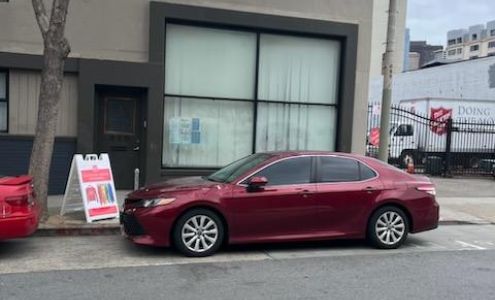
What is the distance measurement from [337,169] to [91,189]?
409 cm

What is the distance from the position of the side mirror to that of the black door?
5.50 meters

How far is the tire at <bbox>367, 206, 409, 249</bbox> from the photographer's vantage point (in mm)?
8430

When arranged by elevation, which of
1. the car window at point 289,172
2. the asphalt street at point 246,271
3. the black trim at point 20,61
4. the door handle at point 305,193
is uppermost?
the black trim at point 20,61

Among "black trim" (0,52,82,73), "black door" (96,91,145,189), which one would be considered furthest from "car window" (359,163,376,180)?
"black trim" (0,52,82,73)

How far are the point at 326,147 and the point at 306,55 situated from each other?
7.54 ft

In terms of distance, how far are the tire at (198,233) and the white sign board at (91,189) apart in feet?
8.10

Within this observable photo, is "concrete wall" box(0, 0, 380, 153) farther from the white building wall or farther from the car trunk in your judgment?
the white building wall

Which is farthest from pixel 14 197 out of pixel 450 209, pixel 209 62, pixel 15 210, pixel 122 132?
pixel 450 209

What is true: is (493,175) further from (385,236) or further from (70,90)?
(70,90)

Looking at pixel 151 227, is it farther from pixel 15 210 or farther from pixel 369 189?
pixel 369 189

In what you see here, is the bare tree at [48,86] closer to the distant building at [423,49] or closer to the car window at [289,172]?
the car window at [289,172]

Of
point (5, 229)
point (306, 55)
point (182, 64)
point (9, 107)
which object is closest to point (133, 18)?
point (182, 64)

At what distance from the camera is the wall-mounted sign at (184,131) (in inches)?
510

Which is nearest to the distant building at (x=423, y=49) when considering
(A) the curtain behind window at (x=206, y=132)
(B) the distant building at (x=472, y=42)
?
(B) the distant building at (x=472, y=42)
